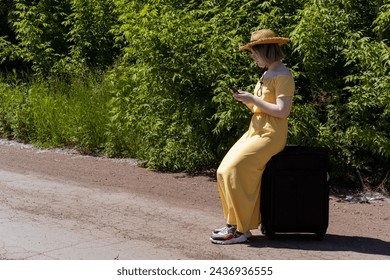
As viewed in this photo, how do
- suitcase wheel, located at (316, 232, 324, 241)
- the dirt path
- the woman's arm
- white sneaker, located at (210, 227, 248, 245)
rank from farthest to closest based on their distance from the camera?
suitcase wheel, located at (316, 232, 324, 241) < white sneaker, located at (210, 227, 248, 245) < the woman's arm < the dirt path

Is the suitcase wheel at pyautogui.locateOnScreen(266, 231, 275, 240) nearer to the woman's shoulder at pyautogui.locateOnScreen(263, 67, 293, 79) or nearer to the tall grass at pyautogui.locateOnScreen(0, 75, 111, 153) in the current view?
the woman's shoulder at pyautogui.locateOnScreen(263, 67, 293, 79)

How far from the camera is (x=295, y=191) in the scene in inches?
255

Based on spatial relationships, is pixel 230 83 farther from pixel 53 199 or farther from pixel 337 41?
pixel 53 199

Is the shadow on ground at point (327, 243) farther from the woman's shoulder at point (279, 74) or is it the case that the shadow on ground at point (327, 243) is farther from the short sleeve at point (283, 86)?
the woman's shoulder at point (279, 74)

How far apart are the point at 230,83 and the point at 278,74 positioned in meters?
2.74

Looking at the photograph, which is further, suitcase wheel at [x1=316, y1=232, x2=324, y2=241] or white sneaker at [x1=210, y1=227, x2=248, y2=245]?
suitcase wheel at [x1=316, y1=232, x2=324, y2=241]

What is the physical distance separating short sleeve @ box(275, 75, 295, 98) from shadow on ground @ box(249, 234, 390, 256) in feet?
4.51

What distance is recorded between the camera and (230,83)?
920 centimetres

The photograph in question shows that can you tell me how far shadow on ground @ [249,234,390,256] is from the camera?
254 inches

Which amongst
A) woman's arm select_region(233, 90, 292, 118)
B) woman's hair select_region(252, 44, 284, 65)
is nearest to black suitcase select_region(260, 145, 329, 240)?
woman's arm select_region(233, 90, 292, 118)

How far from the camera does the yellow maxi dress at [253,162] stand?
21.1 ft

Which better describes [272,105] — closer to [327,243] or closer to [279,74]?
[279,74]

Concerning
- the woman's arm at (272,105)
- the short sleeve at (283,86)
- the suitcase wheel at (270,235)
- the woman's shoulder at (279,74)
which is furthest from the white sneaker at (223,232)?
the woman's shoulder at (279,74)
